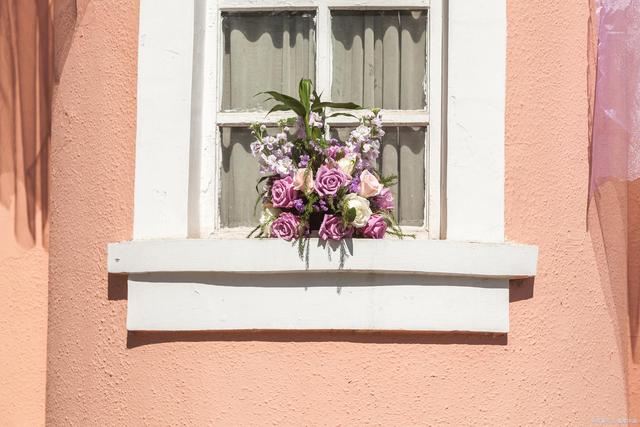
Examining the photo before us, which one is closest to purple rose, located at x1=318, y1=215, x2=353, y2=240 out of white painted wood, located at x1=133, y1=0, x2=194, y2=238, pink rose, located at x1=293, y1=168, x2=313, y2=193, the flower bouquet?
the flower bouquet

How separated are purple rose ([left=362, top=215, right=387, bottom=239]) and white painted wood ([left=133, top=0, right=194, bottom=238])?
65 cm

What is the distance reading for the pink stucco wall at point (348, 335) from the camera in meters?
3.49

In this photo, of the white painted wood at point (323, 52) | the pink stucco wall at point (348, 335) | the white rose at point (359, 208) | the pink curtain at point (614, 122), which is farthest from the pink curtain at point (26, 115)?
the pink curtain at point (614, 122)

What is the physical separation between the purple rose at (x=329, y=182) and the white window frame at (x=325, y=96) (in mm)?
380

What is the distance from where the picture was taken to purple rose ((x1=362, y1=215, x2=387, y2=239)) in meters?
3.51

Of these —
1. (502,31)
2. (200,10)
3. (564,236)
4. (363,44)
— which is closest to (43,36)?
(200,10)

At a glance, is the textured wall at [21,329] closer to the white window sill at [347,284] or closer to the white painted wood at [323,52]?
the white window sill at [347,284]

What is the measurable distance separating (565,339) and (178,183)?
148cm

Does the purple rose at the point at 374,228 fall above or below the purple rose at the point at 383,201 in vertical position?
below

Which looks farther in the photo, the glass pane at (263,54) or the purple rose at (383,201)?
the glass pane at (263,54)

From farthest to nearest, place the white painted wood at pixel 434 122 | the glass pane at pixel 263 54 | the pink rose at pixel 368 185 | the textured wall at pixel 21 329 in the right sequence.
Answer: the textured wall at pixel 21 329, the glass pane at pixel 263 54, the white painted wood at pixel 434 122, the pink rose at pixel 368 185

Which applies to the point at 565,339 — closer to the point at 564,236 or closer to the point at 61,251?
the point at 564,236

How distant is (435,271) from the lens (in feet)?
11.3

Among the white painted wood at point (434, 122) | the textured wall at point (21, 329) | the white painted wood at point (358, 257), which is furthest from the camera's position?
the textured wall at point (21, 329)
